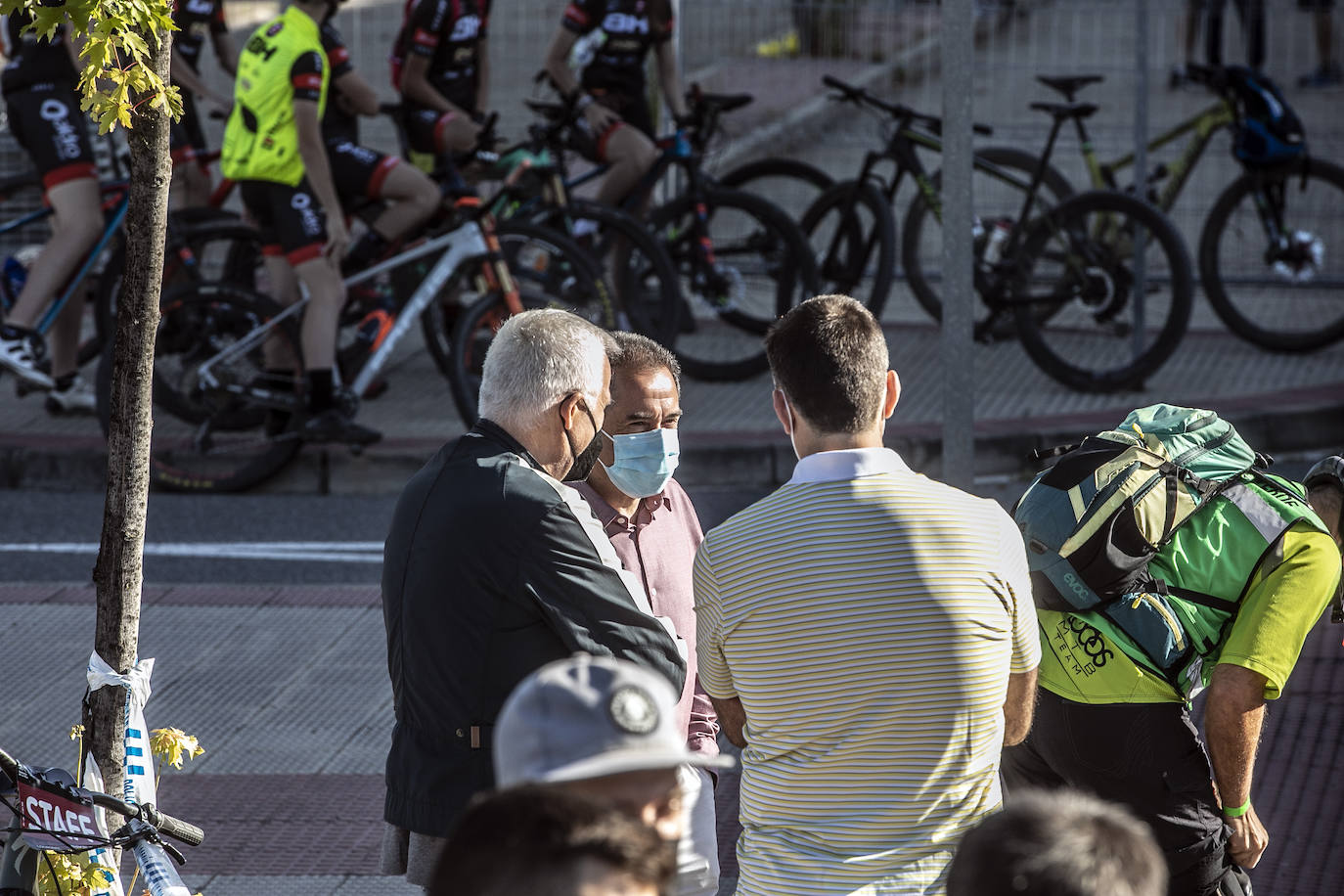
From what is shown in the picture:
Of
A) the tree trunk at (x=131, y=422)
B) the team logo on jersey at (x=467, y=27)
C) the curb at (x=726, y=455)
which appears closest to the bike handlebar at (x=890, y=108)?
the curb at (x=726, y=455)

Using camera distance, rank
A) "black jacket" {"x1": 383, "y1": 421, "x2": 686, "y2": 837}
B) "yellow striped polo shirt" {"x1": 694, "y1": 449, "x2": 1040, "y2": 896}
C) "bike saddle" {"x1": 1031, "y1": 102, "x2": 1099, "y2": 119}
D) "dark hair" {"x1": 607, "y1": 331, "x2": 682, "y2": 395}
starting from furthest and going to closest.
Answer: "bike saddle" {"x1": 1031, "y1": 102, "x2": 1099, "y2": 119}
"dark hair" {"x1": 607, "y1": 331, "x2": 682, "y2": 395}
"black jacket" {"x1": 383, "y1": 421, "x2": 686, "y2": 837}
"yellow striped polo shirt" {"x1": 694, "y1": 449, "x2": 1040, "y2": 896}

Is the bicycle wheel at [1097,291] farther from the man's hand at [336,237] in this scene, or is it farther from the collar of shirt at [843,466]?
the collar of shirt at [843,466]

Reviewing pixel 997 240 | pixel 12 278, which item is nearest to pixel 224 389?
pixel 12 278

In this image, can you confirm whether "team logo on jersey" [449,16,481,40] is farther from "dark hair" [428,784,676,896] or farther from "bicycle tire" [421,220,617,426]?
"dark hair" [428,784,676,896]

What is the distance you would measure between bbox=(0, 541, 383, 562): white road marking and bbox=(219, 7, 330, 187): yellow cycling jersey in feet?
5.60

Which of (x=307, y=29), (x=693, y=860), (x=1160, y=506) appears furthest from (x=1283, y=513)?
(x=307, y=29)

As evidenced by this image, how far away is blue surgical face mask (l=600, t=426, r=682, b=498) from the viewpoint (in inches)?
145

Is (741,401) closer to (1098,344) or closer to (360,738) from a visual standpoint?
(1098,344)

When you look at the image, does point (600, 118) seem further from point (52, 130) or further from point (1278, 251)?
point (1278, 251)

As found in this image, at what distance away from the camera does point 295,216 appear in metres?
8.27

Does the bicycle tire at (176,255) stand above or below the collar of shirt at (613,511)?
below

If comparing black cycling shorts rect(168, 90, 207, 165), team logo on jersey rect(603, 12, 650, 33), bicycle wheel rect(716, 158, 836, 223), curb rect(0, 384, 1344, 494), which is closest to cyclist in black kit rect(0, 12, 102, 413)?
curb rect(0, 384, 1344, 494)

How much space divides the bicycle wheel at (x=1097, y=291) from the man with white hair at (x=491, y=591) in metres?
6.53

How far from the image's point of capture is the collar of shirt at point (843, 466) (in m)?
2.93
